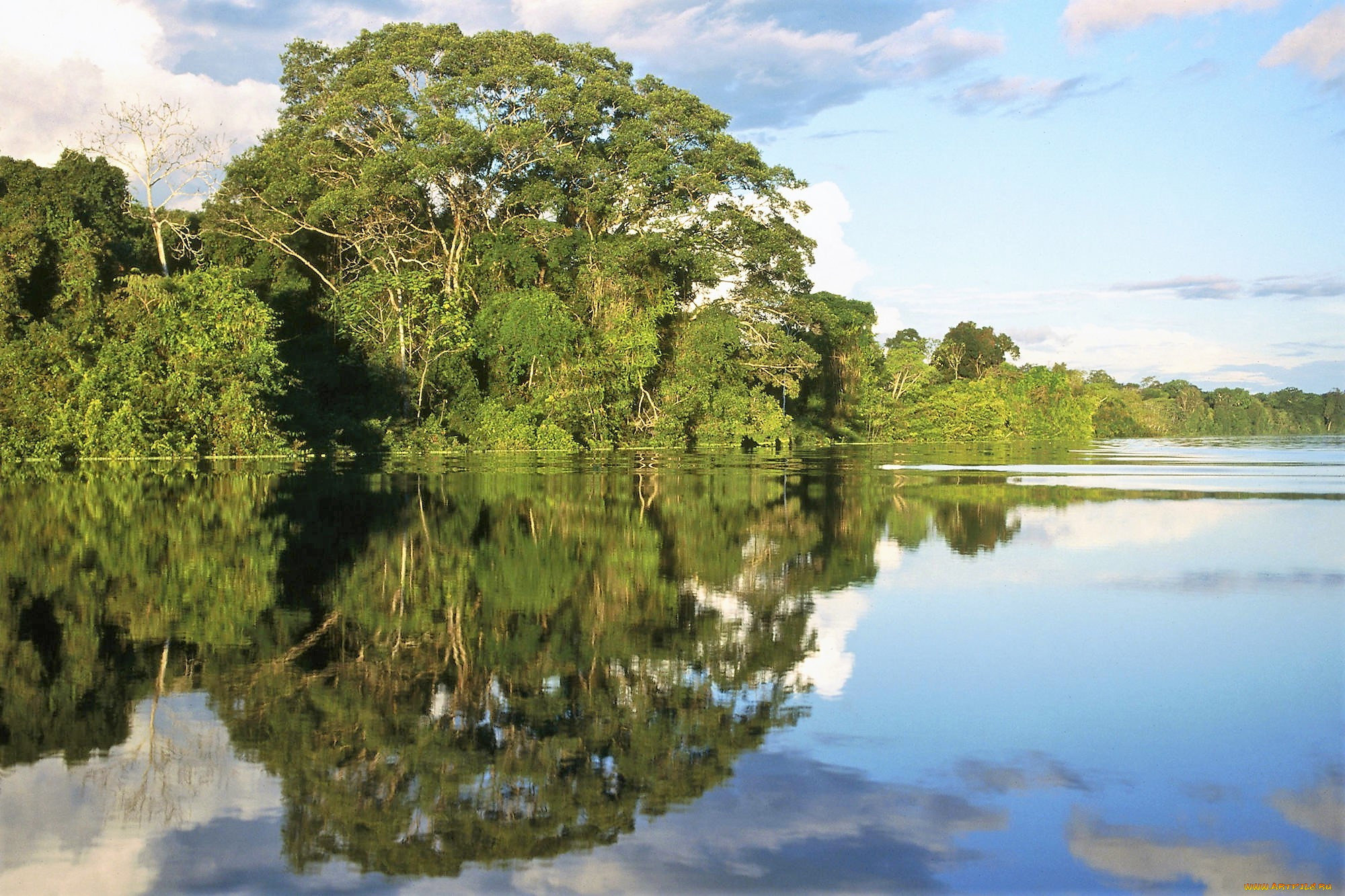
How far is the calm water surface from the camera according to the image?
3.81 m

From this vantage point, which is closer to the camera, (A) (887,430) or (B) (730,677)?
(B) (730,677)

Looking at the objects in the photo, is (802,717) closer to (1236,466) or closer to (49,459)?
(49,459)

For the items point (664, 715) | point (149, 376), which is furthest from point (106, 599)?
point (149, 376)

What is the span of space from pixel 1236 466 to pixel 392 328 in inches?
1124

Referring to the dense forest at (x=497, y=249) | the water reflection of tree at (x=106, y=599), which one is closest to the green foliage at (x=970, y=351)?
the dense forest at (x=497, y=249)

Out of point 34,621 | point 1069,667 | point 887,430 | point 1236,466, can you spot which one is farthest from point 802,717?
point 887,430

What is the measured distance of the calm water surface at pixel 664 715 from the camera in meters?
3.81

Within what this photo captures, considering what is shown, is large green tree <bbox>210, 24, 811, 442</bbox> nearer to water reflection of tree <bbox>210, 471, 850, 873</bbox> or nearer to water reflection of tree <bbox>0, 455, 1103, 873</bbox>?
water reflection of tree <bbox>0, 455, 1103, 873</bbox>

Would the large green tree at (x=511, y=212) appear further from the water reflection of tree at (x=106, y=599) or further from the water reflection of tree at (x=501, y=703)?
the water reflection of tree at (x=501, y=703)

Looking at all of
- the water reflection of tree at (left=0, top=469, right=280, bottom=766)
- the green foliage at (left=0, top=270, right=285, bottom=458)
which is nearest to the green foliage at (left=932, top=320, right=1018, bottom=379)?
the green foliage at (left=0, top=270, right=285, bottom=458)

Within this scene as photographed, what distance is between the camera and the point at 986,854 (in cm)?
381

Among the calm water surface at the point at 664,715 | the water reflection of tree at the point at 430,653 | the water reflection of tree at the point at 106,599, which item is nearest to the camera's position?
the calm water surface at the point at 664,715

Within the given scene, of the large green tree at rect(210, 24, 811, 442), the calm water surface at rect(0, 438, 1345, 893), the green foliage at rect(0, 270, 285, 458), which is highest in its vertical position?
the large green tree at rect(210, 24, 811, 442)

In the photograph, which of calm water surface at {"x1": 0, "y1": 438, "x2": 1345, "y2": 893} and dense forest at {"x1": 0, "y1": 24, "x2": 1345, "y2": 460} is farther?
dense forest at {"x1": 0, "y1": 24, "x2": 1345, "y2": 460}
